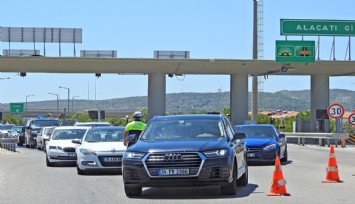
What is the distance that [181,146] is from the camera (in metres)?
13.5

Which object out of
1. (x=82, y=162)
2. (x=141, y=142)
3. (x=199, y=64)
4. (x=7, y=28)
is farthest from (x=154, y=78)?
(x=141, y=142)

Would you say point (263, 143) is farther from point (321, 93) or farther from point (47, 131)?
point (321, 93)

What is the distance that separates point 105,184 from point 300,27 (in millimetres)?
33735

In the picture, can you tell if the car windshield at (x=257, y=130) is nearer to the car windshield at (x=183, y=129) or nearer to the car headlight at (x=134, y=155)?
the car windshield at (x=183, y=129)

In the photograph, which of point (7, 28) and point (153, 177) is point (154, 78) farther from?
point (153, 177)

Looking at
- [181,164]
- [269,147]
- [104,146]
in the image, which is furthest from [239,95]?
[181,164]

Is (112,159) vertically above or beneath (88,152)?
beneath

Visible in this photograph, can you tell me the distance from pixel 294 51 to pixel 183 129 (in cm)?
3527

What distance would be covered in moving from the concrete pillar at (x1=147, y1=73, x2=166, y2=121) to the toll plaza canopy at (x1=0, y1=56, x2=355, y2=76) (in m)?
0.69

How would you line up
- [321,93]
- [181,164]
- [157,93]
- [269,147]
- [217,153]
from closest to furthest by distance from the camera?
[181,164] < [217,153] < [269,147] < [157,93] < [321,93]

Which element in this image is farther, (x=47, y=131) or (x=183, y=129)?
(x=47, y=131)

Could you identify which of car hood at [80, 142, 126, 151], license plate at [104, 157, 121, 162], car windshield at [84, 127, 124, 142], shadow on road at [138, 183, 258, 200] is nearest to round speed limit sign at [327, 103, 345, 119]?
car windshield at [84, 127, 124, 142]

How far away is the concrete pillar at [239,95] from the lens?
185ft

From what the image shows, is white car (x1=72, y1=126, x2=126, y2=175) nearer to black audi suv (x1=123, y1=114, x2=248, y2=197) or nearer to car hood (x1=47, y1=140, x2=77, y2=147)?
car hood (x1=47, y1=140, x2=77, y2=147)
